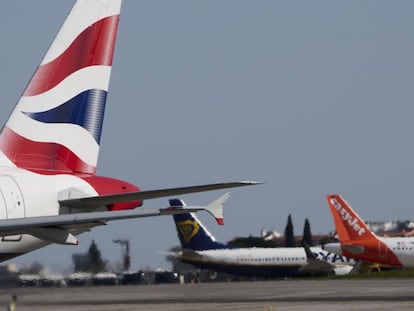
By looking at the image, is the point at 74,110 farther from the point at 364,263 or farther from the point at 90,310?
the point at 364,263

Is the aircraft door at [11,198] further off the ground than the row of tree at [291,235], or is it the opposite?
the row of tree at [291,235]

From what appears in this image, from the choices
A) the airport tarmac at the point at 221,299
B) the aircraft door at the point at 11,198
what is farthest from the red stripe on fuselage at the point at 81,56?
the airport tarmac at the point at 221,299

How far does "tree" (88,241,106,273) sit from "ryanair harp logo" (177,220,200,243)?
52710 mm

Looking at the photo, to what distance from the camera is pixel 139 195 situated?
20.2 m

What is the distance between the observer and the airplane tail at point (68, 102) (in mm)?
23625

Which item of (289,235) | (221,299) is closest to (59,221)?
(221,299)

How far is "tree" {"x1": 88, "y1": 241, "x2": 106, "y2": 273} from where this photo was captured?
73.4ft

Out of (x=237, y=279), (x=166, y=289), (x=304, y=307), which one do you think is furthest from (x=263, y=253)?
(x=304, y=307)

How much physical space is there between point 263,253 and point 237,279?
9.85 feet

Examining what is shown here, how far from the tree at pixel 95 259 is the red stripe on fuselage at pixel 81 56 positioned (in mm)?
3561

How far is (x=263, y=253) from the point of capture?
83.2 m

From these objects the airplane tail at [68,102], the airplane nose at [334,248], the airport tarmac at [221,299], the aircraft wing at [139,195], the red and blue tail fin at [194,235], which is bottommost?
the airport tarmac at [221,299]

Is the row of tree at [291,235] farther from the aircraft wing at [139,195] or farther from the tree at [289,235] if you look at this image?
the aircraft wing at [139,195]

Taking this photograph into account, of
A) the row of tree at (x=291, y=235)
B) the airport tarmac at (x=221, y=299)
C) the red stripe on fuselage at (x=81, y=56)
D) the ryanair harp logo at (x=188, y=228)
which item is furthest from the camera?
the row of tree at (x=291, y=235)
